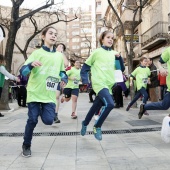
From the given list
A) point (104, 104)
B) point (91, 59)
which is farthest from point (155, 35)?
point (104, 104)

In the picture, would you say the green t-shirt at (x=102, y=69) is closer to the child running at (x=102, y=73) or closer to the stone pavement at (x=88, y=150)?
the child running at (x=102, y=73)

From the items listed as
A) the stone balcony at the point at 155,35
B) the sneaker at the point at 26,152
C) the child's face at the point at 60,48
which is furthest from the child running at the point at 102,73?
the stone balcony at the point at 155,35

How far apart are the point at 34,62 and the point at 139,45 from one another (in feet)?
76.8

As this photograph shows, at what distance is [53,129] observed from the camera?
6809 mm

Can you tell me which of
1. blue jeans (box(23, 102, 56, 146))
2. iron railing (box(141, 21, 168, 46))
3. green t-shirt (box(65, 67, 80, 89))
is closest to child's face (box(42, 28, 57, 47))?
blue jeans (box(23, 102, 56, 146))

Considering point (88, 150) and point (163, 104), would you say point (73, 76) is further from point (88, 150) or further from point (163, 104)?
point (88, 150)

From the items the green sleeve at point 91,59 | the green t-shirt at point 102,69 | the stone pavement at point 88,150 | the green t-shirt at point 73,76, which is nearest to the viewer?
the stone pavement at point 88,150

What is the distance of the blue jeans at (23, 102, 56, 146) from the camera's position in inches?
173

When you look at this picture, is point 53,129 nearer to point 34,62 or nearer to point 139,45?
point 34,62

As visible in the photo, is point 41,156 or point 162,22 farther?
point 162,22

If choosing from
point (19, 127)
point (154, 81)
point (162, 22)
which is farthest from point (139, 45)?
point (19, 127)

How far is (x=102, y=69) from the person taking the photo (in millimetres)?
5383

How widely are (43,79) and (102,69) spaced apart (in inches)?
50.0

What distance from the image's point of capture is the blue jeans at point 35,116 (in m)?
4.41
